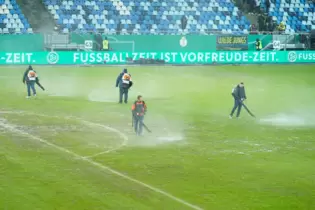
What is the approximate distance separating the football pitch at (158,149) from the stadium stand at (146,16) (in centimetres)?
1919

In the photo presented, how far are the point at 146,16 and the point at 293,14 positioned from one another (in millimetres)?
18014

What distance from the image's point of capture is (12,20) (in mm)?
66125

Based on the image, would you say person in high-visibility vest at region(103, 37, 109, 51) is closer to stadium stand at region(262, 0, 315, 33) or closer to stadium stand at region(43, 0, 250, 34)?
stadium stand at region(43, 0, 250, 34)

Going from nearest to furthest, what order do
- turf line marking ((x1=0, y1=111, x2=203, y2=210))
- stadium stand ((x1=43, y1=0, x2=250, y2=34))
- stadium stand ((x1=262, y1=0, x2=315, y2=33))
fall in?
1. turf line marking ((x1=0, y1=111, x2=203, y2=210))
2. stadium stand ((x1=43, y1=0, x2=250, y2=34))
3. stadium stand ((x1=262, y1=0, x2=315, y2=33))

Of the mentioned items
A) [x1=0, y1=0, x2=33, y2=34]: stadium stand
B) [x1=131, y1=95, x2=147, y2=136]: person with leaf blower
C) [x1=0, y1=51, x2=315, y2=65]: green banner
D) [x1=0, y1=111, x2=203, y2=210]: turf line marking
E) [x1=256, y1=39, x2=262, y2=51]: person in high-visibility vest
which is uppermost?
[x1=0, y1=0, x2=33, y2=34]: stadium stand

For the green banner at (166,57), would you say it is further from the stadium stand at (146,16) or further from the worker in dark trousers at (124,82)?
the worker in dark trousers at (124,82)

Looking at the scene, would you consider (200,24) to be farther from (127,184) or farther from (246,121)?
(127,184)

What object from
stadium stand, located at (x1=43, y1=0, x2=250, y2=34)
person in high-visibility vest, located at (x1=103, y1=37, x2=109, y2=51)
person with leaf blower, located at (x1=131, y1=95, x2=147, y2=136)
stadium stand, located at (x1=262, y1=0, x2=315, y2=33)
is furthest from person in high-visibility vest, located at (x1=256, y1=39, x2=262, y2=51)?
person with leaf blower, located at (x1=131, y1=95, x2=147, y2=136)

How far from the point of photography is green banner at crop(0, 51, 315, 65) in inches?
2419

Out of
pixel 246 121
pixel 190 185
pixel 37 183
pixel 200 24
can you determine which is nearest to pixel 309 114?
pixel 246 121

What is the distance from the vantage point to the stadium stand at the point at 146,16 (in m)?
69.3

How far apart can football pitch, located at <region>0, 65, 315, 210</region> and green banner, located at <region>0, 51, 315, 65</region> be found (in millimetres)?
10576

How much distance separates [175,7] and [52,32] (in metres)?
16.7

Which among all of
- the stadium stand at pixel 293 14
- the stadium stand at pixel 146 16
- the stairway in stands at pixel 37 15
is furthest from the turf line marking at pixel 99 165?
the stadium stand at pixel 293 14
